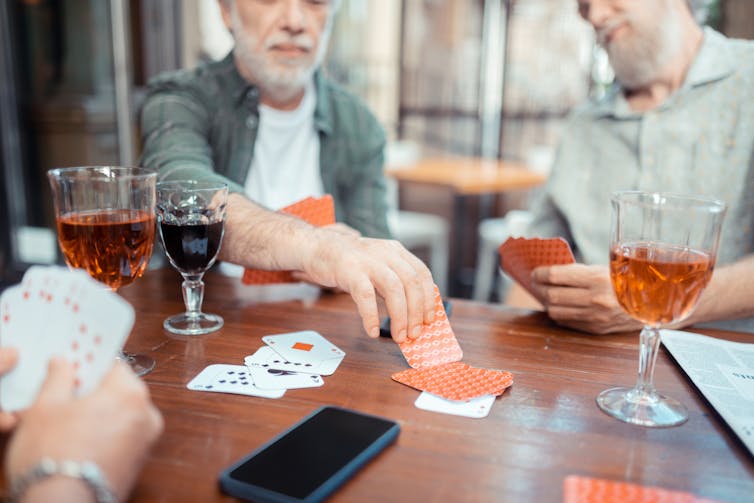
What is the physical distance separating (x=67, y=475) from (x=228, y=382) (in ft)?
1.12

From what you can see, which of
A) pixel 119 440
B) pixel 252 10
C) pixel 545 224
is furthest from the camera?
pixel 545 224

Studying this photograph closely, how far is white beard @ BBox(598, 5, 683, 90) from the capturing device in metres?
1.78

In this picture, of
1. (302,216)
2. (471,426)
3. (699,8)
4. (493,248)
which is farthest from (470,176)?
(471,426)

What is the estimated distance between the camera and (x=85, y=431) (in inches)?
23.1

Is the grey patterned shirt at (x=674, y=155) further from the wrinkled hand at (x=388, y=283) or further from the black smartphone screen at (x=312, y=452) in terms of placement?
the black smartphone screen at (x=312, y=452)

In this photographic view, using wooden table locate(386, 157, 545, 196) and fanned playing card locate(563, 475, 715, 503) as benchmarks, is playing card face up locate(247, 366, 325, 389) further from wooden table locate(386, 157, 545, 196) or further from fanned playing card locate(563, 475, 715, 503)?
wooden table locate(386, 157, 545, 196)

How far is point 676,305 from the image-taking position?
2.78ft

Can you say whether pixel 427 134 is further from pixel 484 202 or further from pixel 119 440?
pixel 119 440

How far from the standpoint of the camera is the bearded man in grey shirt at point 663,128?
1.75 metres

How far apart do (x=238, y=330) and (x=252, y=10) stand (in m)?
1.15

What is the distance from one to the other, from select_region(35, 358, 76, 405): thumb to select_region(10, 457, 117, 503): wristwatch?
0.07 metres

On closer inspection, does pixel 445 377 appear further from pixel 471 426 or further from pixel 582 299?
pixel 582 299

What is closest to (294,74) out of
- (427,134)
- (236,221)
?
(236,221)

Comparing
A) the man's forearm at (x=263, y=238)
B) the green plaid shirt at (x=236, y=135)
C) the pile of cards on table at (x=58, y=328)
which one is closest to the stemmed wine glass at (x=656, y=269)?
the man's forearm at (x=263, y=238)
